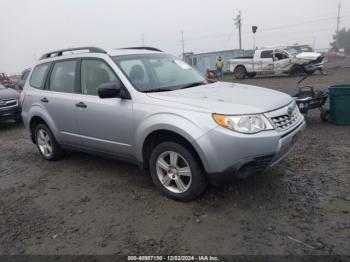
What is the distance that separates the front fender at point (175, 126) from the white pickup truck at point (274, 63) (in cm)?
1739

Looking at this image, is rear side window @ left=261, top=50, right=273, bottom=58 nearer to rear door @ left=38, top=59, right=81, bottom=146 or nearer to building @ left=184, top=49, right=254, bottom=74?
building @ left=184, top=49, right=254, bottom=74

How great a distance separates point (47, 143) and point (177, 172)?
2.99 m

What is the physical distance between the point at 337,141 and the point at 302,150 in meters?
0.86

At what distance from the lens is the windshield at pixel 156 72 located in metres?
4.25

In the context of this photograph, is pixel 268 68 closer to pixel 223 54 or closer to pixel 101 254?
pixel 223 54

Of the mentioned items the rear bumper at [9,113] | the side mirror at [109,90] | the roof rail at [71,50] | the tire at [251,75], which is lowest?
the tire at [251,75]

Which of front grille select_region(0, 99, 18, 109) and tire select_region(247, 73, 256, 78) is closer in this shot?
front grille select_region(0, 99, 18, 109)

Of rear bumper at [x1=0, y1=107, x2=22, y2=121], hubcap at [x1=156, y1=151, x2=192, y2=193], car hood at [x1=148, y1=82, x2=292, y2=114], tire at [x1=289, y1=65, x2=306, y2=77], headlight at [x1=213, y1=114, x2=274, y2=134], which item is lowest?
tire at [x1=289, y1=65, x2=306, y2=77]

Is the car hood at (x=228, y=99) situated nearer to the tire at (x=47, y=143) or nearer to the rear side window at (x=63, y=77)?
the rear side window at (x=63, y=77)

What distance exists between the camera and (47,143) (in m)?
5.78

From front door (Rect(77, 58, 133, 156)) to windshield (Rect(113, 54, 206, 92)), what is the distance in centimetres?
22

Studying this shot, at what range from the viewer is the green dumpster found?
22.0 ft

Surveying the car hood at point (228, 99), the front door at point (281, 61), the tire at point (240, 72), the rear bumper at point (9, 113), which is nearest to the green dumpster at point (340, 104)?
the car hood at point (228, 99)

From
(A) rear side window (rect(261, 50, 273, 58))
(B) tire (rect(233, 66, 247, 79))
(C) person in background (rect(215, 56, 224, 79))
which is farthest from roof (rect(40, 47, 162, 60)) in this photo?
(C) person in background (rect(215, 56, 224, 79))
